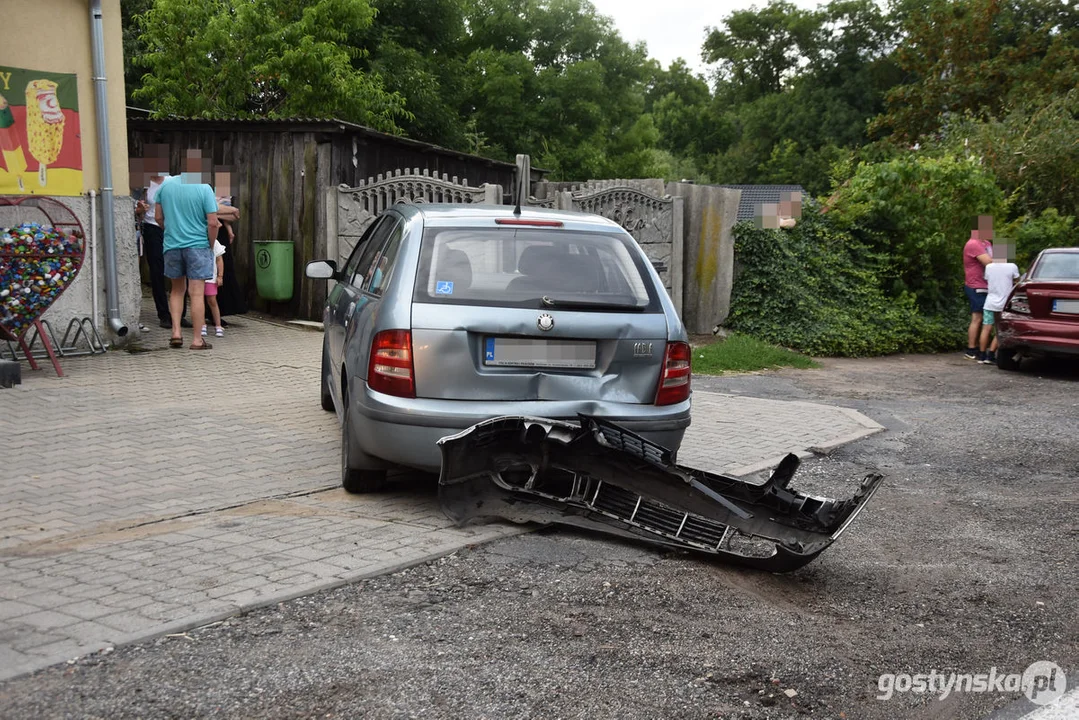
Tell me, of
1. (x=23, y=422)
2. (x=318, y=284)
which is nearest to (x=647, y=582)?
(x=23, y=422)

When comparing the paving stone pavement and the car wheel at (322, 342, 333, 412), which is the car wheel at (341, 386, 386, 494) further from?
the car wheel at (322, 342, 333, 412)

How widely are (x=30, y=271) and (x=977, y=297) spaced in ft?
36.8

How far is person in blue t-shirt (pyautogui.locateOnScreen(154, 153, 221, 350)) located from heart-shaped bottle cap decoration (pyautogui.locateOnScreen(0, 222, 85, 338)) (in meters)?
1.58

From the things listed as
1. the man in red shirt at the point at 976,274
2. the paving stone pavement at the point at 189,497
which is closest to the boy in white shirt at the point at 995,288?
the man in red shirt at the point at 976,274

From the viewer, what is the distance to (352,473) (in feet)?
19.8

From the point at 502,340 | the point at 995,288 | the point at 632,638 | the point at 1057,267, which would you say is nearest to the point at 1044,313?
the point at 1057,267

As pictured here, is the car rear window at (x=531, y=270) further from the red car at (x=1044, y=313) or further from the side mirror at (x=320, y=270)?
the red car at (x=1044, y=313)

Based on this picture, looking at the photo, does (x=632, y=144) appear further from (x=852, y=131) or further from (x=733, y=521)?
(x=733, y=521)

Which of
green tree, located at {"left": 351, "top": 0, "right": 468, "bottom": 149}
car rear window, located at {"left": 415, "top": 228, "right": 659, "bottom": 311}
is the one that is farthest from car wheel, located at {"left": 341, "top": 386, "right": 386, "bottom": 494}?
green tree, located at {"left": 351, "top": 0, "right": 468, "bottom": 149}

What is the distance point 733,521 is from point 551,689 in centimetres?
168

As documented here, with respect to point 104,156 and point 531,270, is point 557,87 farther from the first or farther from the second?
point 531,270

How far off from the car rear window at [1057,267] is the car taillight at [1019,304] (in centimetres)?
36

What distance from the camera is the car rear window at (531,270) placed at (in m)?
5.71

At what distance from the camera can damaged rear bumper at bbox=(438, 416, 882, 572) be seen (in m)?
4.98
